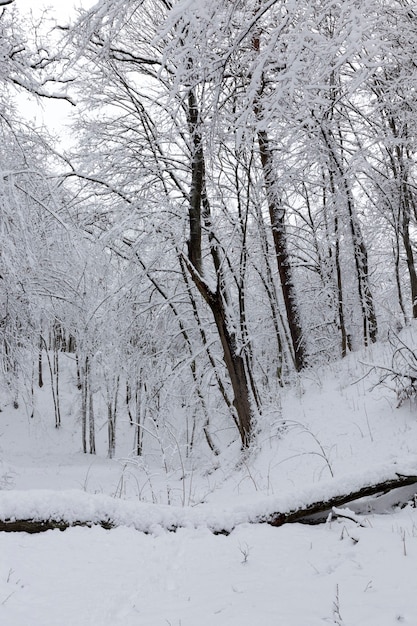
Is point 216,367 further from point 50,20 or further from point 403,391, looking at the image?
point 50,20

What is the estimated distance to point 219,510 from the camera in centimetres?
363

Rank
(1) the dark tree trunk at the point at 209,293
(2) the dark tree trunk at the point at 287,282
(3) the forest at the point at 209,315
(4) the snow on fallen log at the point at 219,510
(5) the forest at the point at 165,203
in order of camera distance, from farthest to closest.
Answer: (2) the dark tree trunk at the point at 287,282 → (1) the dark tree trunk at the point at 209,293 → (5) the forest at the point at 165,203 → (4) the snow on fallen log at the point at 219,510 → (3) the forest at the point at 209,315

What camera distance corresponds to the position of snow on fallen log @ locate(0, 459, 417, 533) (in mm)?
3287

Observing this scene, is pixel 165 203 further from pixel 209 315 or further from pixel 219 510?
pixel 219 510

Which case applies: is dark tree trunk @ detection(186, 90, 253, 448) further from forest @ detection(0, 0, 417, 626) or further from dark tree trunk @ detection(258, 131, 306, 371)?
dark tree trunk @ detection(258, 131, 306, 371)

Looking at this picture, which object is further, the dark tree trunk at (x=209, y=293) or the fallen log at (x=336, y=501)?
the dark tree trunk at (x=209, y=293)

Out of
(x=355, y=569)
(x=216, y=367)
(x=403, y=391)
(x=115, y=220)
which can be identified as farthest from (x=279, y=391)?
(x=355, y=569)

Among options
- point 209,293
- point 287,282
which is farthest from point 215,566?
point 287,282

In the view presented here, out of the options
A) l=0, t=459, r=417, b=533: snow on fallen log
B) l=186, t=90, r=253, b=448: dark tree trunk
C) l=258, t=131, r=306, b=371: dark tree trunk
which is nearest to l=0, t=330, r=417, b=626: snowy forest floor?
l=0, t=459, r=417, b=533: snow on fallen log

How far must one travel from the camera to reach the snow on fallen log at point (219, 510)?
3287 millimetres

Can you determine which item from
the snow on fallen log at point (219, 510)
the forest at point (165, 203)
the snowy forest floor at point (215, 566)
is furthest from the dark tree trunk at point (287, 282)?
the snow on fallen log at point (219, 510)

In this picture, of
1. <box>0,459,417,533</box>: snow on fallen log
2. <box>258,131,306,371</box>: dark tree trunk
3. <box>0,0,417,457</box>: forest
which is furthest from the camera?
<box>258,131,306,371</box>: dark tree trunk

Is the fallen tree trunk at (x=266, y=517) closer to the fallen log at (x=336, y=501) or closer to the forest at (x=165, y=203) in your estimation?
the fallen log at (x=336, y=501)

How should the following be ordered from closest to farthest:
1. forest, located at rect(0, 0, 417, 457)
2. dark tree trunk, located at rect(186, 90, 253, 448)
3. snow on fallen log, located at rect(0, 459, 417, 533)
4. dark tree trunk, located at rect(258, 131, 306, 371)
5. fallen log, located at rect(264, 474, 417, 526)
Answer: snow on fallen log, located at rect(0, 459, 417, 533) → fallen log, located at rect(264, 474, 417, 526) → forest, located at rect(0, 0, 417, 457) → dark tree trunk, located at rect(186, 90, 253, 448) → dark tree trunk, located at rect(258, 131, 306, 371)
